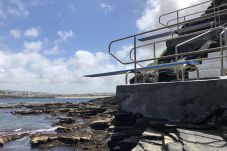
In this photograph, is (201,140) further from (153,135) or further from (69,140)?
(69,140)

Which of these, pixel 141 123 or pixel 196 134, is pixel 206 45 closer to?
pixel 141 123

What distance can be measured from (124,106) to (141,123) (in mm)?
720

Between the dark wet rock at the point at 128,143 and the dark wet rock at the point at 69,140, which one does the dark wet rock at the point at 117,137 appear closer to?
the dark wet rock at the point at 128,143

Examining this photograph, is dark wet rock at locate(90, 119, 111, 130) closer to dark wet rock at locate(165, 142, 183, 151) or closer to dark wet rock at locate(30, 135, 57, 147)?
dark wet rock at locate(30, 135, 57, 147)

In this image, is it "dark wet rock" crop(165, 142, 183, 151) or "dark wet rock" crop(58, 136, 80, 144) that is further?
"dark wet rock" crop(58, 136, 80, 144)

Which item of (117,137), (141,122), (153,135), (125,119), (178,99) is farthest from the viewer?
(125,119)

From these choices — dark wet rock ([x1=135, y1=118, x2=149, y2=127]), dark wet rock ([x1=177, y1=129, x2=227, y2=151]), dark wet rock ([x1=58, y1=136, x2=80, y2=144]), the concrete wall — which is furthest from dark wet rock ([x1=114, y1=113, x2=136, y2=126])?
dark wet rock ([x1=58, y1=136, x2=80, y2=144])

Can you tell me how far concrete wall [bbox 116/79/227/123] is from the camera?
18.4 ft

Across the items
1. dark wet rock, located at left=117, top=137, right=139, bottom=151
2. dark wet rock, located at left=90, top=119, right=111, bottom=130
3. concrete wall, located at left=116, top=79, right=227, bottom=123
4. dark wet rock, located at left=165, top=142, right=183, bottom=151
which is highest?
concrete wall, located at left=116, top=79, right=227, bottom=123

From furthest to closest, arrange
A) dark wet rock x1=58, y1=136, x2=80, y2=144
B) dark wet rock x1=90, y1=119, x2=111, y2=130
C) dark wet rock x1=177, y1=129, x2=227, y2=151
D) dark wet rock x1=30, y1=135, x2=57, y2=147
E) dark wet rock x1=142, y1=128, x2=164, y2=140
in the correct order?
dark wet rock x1=90, y1=119, x2=111, y2=130 < dark wet rock x1=30, y1=135, x2=57, y2=147 < dark wet rock x1=58, y1=136, x2=80, y2=144 < dark wet rock x1=142, y1=128, x2=164, y2=140 < dark wet rock x1=177, y1=129, x2=227, y2=151

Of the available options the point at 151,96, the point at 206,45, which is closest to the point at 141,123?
the point at 151,96

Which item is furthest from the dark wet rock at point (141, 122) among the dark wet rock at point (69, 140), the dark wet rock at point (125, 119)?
the dark wet rock at point (69, 140)

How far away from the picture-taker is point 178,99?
6.11m

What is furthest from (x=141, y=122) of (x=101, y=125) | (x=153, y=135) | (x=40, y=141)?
(x=101, y=125)
